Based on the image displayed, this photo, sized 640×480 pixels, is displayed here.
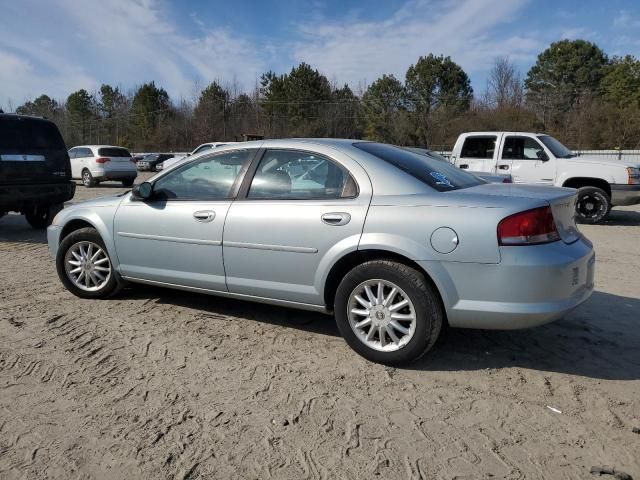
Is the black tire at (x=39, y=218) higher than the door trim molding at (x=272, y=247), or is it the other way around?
the door trim molding at (x=272, y=247)

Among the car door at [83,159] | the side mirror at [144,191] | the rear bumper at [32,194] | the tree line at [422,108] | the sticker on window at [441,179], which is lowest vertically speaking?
the rear bumper at [32,194]

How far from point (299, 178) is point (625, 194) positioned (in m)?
8.84

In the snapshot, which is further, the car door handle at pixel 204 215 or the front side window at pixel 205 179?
the front side window at pixel 205 179

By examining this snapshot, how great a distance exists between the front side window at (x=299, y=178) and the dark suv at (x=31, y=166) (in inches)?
240

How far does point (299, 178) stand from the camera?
12.7 ft

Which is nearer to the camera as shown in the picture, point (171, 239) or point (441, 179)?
point (441, 179)

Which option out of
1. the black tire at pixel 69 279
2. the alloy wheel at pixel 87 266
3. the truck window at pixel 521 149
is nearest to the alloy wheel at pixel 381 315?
the black tire at pixel 69 279

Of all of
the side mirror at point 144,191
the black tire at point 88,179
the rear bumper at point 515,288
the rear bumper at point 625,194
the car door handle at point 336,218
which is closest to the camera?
the rear bumper at point 515,288

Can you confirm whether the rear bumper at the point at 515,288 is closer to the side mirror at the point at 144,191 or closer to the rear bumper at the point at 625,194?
the side mirror at the point at 144,191

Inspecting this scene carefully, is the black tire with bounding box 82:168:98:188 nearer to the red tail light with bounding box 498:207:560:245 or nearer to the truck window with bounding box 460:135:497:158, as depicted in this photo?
the truck window with bounding box 460:135:497:158

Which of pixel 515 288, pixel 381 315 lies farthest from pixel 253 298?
pixel 515 288

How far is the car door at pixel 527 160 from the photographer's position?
10.6 meters

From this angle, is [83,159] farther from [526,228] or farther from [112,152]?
[526,228]

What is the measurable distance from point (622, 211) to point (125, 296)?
12.8m
